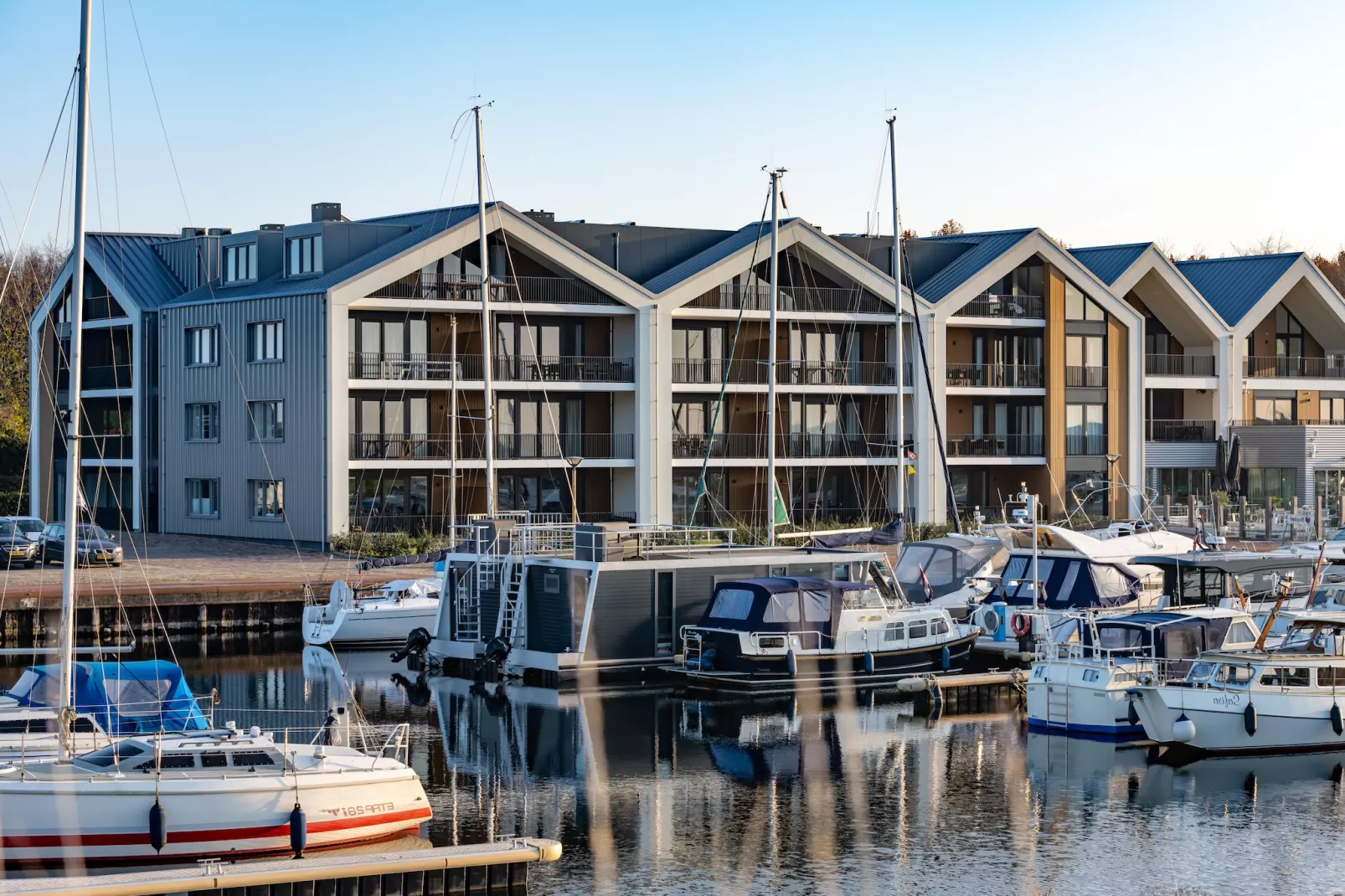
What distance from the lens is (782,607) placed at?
39969 millimetres

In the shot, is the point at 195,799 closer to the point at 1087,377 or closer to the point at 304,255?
the point at 304,255

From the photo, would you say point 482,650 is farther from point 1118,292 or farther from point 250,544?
point 1118,292

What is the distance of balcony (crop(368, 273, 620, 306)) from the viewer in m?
62.2

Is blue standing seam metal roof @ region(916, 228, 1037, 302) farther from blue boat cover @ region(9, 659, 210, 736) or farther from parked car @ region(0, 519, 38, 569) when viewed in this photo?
blue boat cover @ region(9, 659, 210, 736)

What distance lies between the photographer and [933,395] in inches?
2771

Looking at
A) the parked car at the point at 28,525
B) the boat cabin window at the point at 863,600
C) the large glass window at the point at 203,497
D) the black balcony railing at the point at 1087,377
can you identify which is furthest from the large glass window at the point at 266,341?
the black balcony railing at the point at 1087,377

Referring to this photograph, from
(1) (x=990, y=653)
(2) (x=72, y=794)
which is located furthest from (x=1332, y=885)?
(1) (x=990, y=653)

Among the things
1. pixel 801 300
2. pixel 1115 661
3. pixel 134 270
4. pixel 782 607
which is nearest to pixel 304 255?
pixel 134 270

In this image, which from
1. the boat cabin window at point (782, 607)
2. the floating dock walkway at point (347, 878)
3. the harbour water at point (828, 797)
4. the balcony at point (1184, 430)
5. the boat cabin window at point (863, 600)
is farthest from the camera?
the balcony at point (1184, 430)

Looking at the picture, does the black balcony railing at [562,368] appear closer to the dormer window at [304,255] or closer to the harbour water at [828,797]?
the dormer window at [304,255]

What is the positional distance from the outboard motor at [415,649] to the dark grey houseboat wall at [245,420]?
51.3 feet

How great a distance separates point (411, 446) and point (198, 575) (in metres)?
10.7

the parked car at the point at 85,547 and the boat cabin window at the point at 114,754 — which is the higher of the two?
the parked car at the point at 85,547

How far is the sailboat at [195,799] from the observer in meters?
23.1
